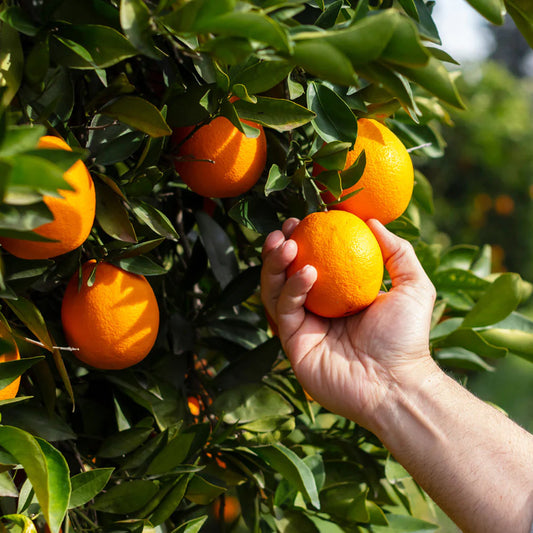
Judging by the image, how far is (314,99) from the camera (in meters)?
0.73

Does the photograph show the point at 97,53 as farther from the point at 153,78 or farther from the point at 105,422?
the point at 105,422

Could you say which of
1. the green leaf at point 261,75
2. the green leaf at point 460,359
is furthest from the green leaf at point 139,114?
the green leaf at point 460,359

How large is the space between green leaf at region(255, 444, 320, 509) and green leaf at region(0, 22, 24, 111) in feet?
1.74

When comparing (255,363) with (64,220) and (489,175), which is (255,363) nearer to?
(64,220)

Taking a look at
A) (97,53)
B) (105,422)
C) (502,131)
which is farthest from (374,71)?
(502,131)

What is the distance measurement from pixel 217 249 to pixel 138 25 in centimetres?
37

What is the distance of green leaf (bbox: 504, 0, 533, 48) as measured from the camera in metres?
0.65

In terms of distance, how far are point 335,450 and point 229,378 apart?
10.0 inches

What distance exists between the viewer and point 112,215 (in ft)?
2.24

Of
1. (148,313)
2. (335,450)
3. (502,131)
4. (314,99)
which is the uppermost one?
(314,99)

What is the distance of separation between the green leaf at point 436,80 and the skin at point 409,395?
0.29 meters

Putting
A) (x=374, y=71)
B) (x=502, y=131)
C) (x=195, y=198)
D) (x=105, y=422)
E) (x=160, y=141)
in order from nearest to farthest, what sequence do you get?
(x=374, y=71), (x=160, y=141), (x=105, y=422), (x=195, y=198), (x=502, y=131)

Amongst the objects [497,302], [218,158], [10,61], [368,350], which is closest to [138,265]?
[218,158]

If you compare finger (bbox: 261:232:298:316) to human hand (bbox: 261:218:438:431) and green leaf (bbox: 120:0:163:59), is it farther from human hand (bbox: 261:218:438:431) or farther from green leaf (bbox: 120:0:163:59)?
green leaf (bbox: 120:0:163:59)
